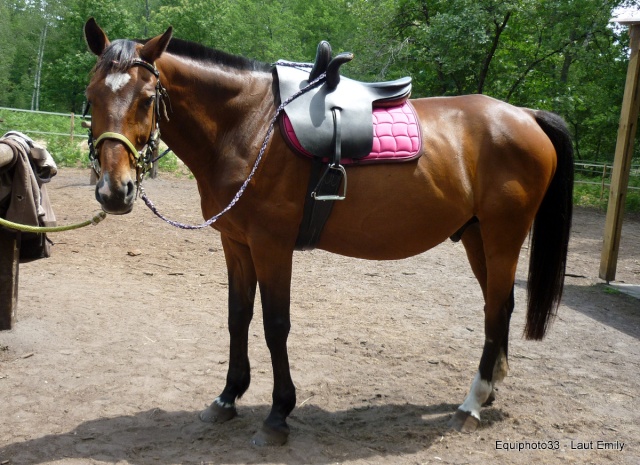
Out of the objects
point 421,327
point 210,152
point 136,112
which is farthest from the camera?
point 421,327

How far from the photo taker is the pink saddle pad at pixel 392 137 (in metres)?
2.89

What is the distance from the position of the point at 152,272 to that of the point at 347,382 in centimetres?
321

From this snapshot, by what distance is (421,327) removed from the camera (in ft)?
16.0

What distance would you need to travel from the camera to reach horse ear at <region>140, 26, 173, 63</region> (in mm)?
2426

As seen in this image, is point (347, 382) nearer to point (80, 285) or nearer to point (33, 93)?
point (80, 285)

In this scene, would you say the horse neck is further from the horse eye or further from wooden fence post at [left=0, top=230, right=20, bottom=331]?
wooden fence post at [left=0, top=230, right=20, bottom=331]

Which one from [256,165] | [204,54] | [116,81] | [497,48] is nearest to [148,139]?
[116,81]

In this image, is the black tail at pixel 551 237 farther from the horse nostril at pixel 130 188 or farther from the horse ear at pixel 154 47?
the horse nostril at pixel 130 188

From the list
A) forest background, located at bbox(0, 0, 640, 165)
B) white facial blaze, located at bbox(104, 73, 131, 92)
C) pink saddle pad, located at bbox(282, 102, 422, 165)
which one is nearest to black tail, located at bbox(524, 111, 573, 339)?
pink saddle pad, located at bbox(282, 102, 422, 165)

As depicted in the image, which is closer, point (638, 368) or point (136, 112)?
point (136, 112)

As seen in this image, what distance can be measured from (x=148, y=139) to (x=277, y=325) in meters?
1.11

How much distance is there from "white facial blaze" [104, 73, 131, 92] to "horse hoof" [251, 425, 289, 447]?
5.87 ft

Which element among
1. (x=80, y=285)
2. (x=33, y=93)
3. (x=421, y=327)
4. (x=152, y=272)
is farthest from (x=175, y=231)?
(x=33, y=93)

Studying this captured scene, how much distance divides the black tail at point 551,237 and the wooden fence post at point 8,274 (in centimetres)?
347
